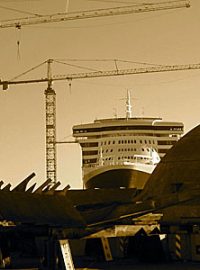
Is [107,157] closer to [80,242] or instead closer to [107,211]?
[80,242]

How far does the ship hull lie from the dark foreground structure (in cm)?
3160

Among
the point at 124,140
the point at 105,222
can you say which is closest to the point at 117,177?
the point at 124,140

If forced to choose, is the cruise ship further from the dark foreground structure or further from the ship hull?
the dark foreground structure

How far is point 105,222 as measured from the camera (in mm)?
20781

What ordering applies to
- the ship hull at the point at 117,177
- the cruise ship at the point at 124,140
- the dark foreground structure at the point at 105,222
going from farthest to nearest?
the cruise ship at the point at 124,140
the ship hull at the point at 117,177
the dark foreground structure at the point at 105,222

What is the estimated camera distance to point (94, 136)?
8556cm

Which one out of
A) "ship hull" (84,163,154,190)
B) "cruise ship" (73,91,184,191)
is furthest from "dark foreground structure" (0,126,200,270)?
"cruise ship" (73,91,184,191)

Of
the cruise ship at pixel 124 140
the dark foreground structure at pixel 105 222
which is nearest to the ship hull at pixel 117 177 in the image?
the cruise ship at pixel 124 140

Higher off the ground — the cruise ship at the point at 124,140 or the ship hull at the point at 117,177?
the cruise ship at the point at 124,140

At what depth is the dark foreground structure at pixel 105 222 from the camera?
1956cm

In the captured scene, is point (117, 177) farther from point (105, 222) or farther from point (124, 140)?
point (105, 222)

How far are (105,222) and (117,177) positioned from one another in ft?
145

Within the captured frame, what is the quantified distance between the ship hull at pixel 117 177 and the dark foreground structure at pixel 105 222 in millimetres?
31603

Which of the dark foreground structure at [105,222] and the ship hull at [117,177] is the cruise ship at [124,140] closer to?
the ship hull at [117,177]
